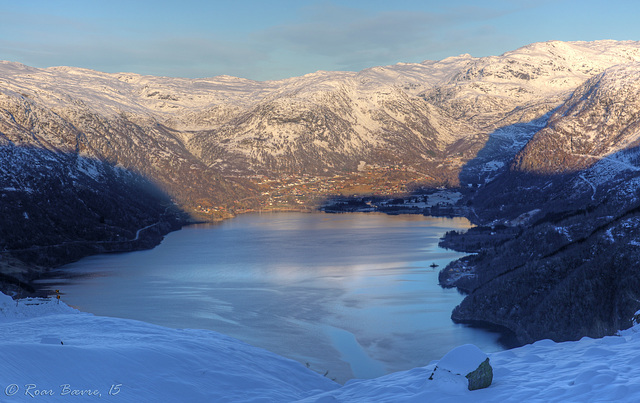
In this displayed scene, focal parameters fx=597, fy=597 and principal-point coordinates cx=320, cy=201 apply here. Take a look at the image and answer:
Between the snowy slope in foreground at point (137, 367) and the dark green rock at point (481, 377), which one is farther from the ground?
the dark green rock at point (481, 377)

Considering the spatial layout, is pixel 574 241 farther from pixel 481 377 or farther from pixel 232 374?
pixel 481 377

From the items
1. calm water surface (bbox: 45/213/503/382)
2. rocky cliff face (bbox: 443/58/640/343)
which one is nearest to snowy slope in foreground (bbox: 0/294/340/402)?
calm water surface (bbox: 45/213/503/382)

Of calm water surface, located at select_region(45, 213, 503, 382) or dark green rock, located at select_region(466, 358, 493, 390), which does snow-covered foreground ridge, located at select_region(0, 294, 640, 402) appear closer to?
dark green rock, located at select_region(466, 358, 493, 390)

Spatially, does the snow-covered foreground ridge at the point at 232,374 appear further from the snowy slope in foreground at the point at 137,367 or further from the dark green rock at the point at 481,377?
the dark green rock at the point at 481,377

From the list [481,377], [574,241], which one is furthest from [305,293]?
[481,377]

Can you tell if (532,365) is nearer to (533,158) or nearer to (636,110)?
(636,110)

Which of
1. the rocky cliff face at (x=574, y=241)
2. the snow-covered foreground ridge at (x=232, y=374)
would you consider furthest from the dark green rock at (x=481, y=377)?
the rocky cliff face at (x=574, y=241)
